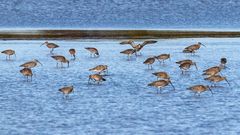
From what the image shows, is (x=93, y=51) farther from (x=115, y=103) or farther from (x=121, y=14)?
(x=121, y=14)

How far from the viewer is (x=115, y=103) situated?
19703 millimetres

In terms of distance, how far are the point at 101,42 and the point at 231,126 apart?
24116 mm

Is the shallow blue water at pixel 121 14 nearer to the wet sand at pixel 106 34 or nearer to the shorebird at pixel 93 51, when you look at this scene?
the wet sand at pixel 106 34

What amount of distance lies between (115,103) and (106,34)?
26.3 metres

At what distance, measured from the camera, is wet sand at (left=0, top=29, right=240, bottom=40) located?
44203 millimetres

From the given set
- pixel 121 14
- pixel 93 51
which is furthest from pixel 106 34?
pixel 93 51

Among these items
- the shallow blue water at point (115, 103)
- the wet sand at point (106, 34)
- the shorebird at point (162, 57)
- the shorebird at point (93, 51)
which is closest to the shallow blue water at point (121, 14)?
the wet sand at point (106, 34)

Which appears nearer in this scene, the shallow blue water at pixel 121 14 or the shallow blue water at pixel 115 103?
the shallow blue water at pixel 115 103

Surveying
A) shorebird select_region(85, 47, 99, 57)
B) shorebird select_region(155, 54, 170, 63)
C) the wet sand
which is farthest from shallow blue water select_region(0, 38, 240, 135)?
Answer: the wet sand

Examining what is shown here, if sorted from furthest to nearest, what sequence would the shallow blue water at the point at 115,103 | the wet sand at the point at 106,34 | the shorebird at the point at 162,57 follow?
the wet sand at the point at 106,34 → the shorebird at the point at 162,57 → the shallow blue water at the point at 115,103

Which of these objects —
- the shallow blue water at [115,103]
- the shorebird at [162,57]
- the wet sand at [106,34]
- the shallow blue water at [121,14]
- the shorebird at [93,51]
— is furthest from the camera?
the shallow blue water at [121,14]

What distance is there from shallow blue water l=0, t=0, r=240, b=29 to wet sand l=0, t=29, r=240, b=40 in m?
4.62

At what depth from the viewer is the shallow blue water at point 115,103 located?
16.7 m

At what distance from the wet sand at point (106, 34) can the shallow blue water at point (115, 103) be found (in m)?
13.6
